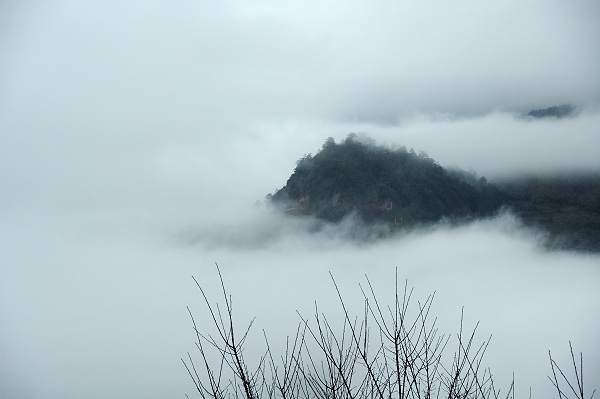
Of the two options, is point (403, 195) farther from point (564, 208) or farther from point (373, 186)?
point (564, 208)

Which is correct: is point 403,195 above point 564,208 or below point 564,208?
above

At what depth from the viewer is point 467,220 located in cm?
18775

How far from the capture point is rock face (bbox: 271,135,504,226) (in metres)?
161

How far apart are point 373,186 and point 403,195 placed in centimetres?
1026

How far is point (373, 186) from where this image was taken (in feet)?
534

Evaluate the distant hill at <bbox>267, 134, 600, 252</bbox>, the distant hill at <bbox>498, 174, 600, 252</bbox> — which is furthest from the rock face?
the distant hill at <bbox>498, 174, 600, 252</bbox>

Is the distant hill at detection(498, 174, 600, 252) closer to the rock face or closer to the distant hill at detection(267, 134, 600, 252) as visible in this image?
the distant hill at detection(267, 134, 600, 252)

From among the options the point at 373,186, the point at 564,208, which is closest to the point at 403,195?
the point at 373,186

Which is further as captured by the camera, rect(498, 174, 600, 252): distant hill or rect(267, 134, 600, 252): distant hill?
rect(498, 174, 600, 252): distant hill

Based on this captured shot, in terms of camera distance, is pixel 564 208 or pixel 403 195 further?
pixel 564 208

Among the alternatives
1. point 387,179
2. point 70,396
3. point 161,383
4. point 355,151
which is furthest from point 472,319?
point 70,396

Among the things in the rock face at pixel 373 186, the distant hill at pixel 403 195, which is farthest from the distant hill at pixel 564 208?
the rock face at pixel 373 186

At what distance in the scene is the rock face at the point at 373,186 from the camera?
16088 centimetres

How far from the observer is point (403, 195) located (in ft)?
543
